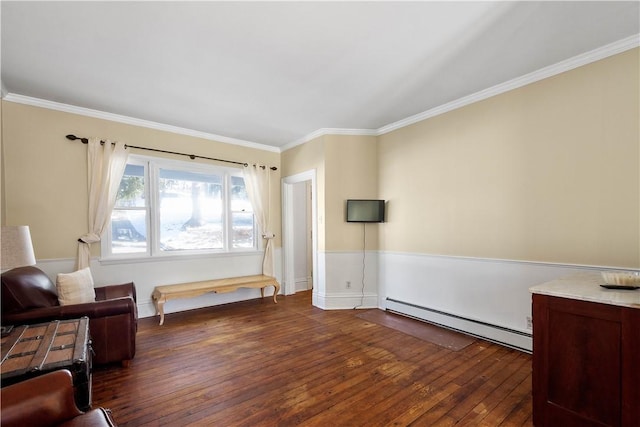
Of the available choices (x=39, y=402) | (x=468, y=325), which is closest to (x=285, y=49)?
(x=39, y=402)

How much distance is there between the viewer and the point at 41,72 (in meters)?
2.71

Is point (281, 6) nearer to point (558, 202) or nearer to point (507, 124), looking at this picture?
point (507, 124)

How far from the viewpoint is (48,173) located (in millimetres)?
3371

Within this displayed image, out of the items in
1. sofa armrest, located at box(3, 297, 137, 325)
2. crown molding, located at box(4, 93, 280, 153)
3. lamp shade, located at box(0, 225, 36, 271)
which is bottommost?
sofa armrest, located at box(3, 297, 137, 325)

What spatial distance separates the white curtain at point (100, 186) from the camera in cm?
353

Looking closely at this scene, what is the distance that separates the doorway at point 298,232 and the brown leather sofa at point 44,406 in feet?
11.4

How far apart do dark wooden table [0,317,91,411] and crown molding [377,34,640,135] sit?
4.17m

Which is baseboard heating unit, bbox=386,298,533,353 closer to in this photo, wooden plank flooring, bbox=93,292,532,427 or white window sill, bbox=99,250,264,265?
wooden plank flooring, bbox=93,292,532,427

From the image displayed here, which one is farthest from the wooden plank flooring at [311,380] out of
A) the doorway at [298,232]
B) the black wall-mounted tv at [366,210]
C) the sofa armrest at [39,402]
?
the doorway at [298,232]

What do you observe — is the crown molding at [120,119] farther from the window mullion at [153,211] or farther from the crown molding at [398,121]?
the window mullion at [153,211]

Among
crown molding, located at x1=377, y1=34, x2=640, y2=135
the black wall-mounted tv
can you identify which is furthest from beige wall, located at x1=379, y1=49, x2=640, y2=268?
the black wall-mounted tv

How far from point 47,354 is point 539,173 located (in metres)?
4.18

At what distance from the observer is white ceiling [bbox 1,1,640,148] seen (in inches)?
76.8

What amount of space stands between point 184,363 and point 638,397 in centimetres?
320
